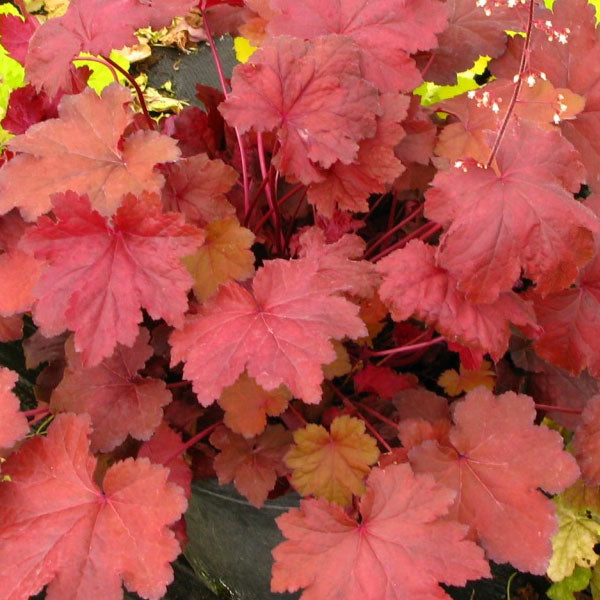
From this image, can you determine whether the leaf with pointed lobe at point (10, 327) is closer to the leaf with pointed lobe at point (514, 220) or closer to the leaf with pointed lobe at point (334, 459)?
the leaf with pointed lobe at point (334, 459)

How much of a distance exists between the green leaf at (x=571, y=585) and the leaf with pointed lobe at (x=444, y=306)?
0.87 meters

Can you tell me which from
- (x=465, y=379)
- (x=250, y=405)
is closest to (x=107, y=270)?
(x=250, y=405)

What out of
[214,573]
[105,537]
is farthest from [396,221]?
[214,573]

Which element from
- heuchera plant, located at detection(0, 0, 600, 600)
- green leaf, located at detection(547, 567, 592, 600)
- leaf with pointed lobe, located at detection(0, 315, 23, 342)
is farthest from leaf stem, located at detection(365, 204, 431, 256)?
green leaf, located at detection(547, 567, 592, 600)

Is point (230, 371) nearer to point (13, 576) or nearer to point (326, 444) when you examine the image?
point (326, 444)

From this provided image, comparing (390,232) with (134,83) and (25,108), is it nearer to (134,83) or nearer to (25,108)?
(134,83)

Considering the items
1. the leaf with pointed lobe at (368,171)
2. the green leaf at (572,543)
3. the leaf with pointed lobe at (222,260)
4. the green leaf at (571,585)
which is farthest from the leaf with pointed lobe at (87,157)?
the green leaf at (571,585)

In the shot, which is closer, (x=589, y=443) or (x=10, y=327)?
(x=589, y=443)

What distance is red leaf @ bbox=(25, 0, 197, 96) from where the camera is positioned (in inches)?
37.4

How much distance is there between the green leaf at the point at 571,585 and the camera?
4.66 feet

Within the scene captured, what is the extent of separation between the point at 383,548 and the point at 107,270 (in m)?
0.47

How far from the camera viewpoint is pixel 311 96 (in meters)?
0.89

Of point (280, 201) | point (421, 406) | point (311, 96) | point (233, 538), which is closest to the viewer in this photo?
point (311, 96)

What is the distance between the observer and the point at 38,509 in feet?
2.67
